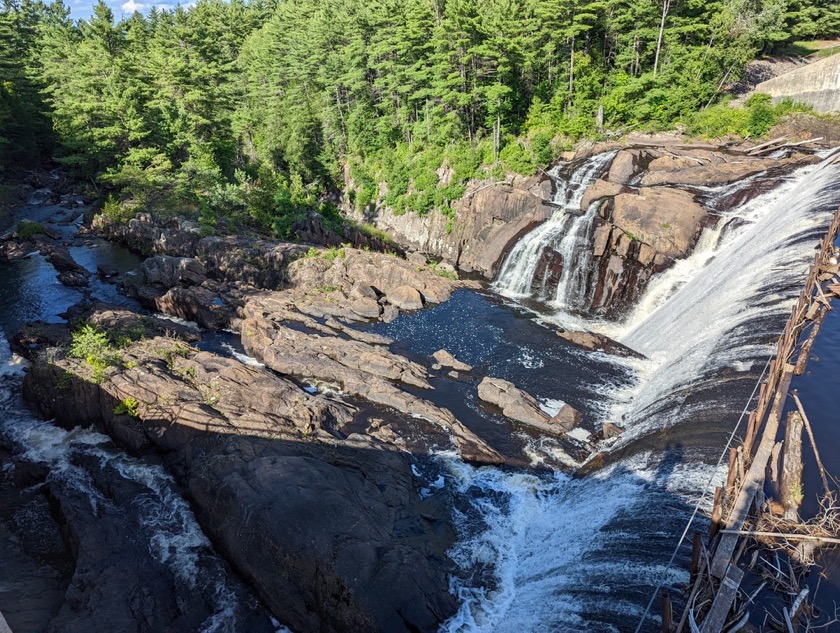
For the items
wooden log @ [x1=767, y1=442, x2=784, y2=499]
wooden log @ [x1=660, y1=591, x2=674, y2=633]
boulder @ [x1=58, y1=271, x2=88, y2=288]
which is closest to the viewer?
wooden log @ [x1=660, y1=591, x2=674, y2=633]

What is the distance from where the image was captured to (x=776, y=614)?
26.5ft

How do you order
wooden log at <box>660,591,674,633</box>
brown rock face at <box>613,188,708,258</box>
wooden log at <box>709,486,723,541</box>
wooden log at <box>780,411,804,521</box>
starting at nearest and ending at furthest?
wooden log at <box>660,591,674,633</box>, wooden log at <box>709,486,723,541</box>, wooden log at <box>780,411,804,521</box>, brown rock face at <box>613,188,708,258</box>

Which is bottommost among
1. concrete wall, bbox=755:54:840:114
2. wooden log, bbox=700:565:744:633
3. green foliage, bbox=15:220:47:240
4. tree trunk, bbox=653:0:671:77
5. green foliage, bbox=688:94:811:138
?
green foliage, bbox=15:220:47:240

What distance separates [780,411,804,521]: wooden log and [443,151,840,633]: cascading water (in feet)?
5.01

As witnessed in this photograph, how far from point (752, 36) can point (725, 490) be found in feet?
142

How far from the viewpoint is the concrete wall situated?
32781 mm

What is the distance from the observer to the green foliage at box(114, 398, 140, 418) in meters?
17.2

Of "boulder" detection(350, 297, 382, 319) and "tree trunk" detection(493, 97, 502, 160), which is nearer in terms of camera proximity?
"boulder" detection(350, 297, 382, 319)

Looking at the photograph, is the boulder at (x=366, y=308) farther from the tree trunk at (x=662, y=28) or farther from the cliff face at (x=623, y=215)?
the tree trunk at (x=662, y=28)

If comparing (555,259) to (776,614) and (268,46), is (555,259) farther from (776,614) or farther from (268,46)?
(268,46)

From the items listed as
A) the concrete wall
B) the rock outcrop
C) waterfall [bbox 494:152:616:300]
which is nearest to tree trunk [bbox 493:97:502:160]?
waterfall [bbox 494:152:616:300]

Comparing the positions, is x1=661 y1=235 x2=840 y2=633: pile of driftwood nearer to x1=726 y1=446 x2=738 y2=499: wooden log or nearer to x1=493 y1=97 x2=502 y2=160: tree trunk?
x1=726 y1=446 x2=738 y2=499: wooden log

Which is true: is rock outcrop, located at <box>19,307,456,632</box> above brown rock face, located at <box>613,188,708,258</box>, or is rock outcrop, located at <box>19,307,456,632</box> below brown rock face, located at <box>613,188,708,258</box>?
below

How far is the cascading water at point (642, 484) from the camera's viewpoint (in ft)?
36.9
